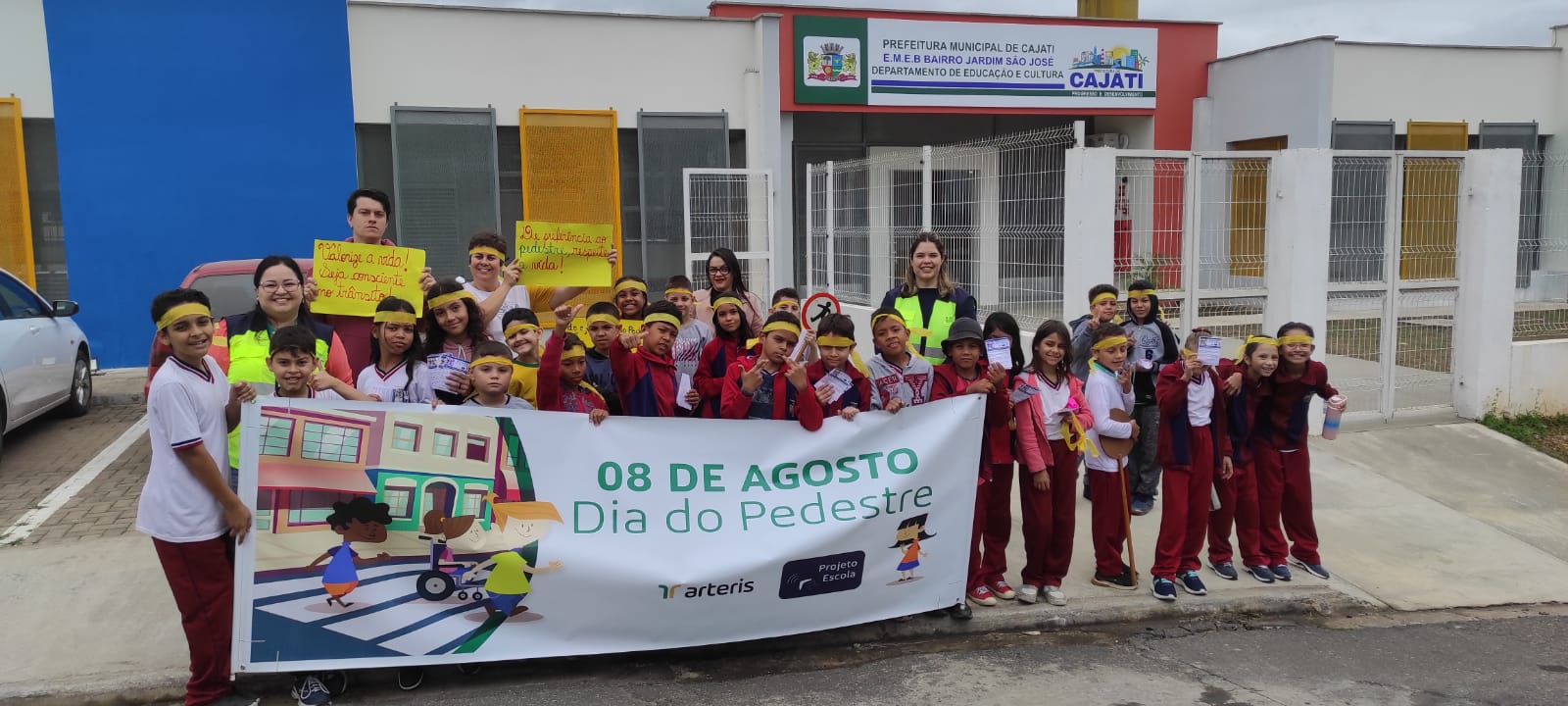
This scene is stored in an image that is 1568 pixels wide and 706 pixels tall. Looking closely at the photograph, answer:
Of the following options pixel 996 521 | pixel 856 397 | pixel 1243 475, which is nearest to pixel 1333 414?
pixel 1243 475

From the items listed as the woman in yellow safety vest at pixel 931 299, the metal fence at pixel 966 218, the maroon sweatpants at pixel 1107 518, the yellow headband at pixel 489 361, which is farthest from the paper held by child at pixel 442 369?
the metal fence at pixel 966 218

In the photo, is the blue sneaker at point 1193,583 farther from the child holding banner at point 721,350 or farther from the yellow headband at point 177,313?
the yellow headband at point 177,313

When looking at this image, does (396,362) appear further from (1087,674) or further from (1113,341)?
(1113,341)

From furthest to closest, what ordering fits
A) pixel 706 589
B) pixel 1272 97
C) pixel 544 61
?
pixel 1272 97 → pixel 544 61 → pixel 706 589

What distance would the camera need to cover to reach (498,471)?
4.42 meters

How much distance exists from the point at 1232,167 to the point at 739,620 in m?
6.39

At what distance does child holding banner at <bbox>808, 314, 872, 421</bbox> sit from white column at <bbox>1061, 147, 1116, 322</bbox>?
3.64 meters

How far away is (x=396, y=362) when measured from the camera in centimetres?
493

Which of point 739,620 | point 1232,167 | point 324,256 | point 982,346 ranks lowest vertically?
point 739,620

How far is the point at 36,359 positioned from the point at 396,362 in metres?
5.89

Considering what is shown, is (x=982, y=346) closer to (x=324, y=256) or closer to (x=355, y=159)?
(x=324, y=256)

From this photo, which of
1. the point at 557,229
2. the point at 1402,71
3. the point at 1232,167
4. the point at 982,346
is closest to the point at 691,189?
the point at 1232,167

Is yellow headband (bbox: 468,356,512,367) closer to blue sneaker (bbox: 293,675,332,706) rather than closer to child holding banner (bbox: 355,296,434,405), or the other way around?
child holding banner (bbox: 355,296,434,405)

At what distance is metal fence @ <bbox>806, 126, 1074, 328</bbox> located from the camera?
8.49 metres
